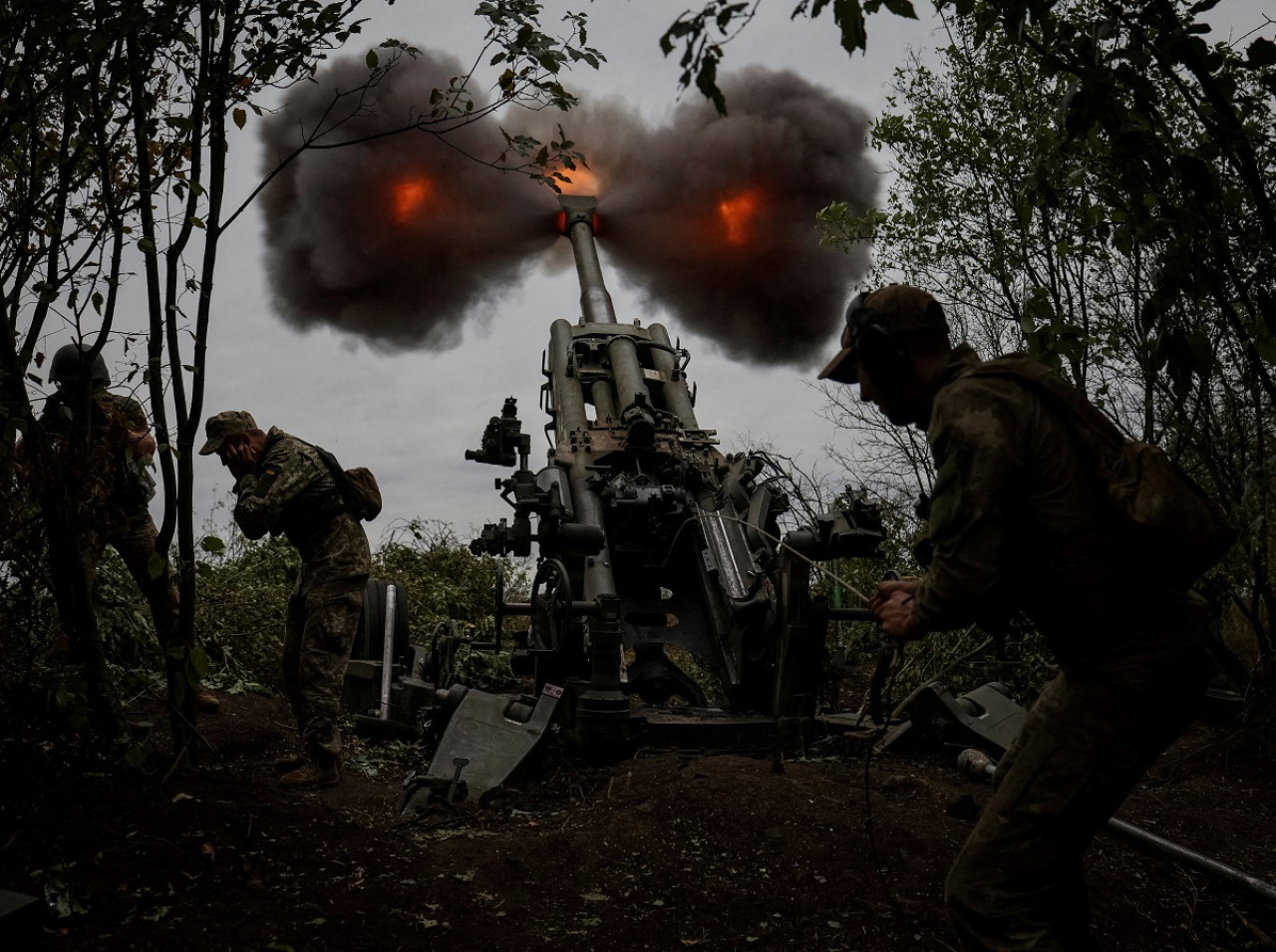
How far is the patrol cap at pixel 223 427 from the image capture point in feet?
19.7

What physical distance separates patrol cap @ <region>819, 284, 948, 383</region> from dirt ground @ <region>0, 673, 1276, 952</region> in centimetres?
118

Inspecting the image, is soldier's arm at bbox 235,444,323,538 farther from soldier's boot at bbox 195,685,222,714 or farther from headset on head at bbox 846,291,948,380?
headset on head at bbox 846,291,948,380

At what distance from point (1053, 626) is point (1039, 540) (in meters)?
0.21

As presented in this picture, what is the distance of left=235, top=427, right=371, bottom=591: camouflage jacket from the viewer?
235 inches

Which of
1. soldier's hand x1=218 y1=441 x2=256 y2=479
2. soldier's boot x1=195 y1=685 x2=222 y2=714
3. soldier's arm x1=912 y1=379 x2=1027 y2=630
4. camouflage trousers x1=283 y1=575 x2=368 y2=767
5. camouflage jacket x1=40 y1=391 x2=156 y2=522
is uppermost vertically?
soldier's hand x1=218 y1=441 x2=256 y2=479

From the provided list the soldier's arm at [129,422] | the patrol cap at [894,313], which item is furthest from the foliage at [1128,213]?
the soldier's arm at [129,422]

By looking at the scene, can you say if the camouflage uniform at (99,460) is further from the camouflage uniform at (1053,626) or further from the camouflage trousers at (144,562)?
the camouflage uniform at (1053,626)

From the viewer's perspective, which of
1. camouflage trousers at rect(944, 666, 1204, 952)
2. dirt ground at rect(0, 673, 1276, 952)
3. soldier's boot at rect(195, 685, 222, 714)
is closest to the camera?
camouflage trousers at rect(944, 666, 1204, 952)

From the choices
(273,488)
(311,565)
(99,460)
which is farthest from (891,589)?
(311,565)

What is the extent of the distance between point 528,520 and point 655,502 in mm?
977

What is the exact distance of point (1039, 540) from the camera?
99.2 inches

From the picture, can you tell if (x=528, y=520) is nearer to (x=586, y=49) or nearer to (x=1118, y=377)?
(x=586, y=49)

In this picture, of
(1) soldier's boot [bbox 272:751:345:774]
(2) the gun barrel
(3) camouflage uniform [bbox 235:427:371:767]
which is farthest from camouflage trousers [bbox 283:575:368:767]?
(2) the gun barrel

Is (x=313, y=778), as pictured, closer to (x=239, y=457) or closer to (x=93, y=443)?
(x=239, y=457)
